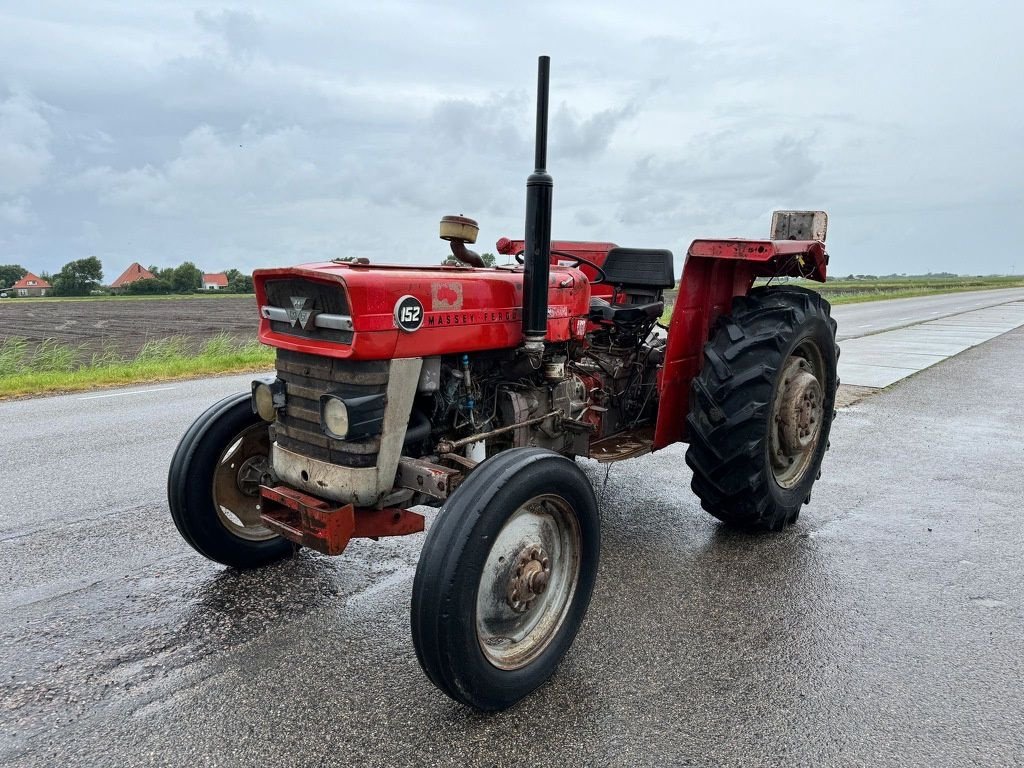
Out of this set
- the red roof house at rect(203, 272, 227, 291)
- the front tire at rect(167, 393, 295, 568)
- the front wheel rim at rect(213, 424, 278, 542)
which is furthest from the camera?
the red roof house at rect(203, 272, 227, 291)

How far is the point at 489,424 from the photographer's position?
11.2 feet

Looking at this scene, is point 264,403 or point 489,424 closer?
point 264,403

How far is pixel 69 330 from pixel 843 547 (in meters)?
22.9

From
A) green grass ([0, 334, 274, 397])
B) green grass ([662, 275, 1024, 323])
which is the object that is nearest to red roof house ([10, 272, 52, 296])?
green grass ([0, 334, 274, 397])

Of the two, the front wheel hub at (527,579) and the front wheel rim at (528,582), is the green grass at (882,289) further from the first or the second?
the front wheel hub at (527,579)

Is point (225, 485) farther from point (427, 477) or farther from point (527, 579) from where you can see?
point (527, 579)

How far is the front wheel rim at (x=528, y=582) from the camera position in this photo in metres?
2.64

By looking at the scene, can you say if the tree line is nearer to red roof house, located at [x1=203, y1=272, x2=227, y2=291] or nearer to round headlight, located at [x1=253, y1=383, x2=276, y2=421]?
red roof house, located at [x1=203, y1=272, x2=227, y2=291]

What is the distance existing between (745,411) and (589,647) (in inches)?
58.1

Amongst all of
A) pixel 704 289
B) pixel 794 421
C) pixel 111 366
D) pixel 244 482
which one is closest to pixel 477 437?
pixel 244 482

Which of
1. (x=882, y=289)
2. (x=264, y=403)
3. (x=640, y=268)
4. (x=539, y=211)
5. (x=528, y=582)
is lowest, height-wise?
(x=882, y=289)

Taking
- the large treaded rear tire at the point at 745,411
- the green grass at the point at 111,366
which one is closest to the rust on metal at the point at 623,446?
the large treaded rear tire at the point at 745,411

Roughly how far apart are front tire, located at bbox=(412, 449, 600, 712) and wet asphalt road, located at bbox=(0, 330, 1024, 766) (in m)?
0.16

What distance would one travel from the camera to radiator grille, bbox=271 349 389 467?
2826 millimetres
